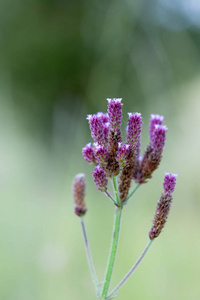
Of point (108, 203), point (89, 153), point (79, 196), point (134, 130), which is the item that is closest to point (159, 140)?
point (134, 130)

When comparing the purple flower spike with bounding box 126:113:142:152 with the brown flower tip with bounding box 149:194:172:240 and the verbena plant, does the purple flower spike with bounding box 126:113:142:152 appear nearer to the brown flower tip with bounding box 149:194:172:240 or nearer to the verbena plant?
the verbena plant

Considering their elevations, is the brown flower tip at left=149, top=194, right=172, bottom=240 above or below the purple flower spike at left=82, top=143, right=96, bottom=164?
below

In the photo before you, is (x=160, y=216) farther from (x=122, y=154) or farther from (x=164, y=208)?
(x=122, y=154)

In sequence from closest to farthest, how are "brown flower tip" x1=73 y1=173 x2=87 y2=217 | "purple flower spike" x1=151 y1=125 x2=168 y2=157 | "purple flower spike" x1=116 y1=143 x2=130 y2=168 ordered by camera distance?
"purple flower spike" x1=116 y1=143 x2=130 y2=168
"purple flower spike" x1=151 y1=125 x2=168 y2=157
"brown flower tip" x1=73 y1=173 x2=87 y2=217

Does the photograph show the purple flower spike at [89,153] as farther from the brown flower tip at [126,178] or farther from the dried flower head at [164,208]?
the dried flower head at [164,208]

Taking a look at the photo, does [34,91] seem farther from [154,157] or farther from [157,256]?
[154,157]

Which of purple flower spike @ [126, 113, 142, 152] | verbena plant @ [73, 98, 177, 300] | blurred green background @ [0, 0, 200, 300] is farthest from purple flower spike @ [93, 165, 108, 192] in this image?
blurred green background @ [0, 0, 200, 300]

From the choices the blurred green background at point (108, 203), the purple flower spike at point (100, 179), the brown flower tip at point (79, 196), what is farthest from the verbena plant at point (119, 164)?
the blurred green background at point (108, 203)

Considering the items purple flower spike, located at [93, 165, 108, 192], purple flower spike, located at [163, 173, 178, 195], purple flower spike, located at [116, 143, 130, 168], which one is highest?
purple flower spike, located at [116, 143, 130, 168]
